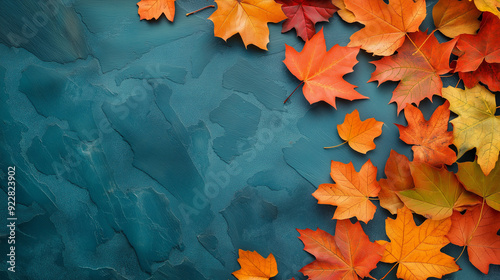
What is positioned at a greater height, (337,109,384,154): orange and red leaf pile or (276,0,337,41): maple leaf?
(276,0,337,41): maple leaf

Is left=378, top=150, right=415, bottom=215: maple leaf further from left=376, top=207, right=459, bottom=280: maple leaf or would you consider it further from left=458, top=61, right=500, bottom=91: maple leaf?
left=458, top=61, right=500, bottom=91: maple leaf

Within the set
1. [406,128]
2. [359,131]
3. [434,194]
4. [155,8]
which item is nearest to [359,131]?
[359,131]

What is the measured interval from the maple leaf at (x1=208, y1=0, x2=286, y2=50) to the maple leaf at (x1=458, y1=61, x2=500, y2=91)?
498 mm

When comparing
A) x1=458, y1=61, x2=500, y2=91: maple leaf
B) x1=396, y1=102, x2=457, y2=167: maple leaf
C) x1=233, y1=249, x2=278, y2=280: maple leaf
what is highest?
x1=458, y1=61, x2=500, y2=91: maple leaf

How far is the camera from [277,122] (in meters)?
0.83

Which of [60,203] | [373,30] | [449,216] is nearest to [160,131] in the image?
[60,203]

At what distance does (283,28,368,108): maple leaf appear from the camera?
32.0 inches

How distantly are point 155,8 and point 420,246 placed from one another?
891mm

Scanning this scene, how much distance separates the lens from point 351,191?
31.0 inches

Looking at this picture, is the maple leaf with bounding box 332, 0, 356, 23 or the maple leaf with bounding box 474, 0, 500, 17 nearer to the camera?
the maple leaf with bounding box 474, 0, 500, 17

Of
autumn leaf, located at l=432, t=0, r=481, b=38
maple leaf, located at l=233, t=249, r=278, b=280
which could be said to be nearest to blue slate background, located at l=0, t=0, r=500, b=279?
maple leaf, located at l=233, t=249, r=278, b=280

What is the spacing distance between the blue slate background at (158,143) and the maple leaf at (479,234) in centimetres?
5

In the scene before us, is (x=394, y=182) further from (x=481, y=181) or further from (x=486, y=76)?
(x=486, y=76)

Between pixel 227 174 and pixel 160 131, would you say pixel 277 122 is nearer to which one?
pixel 227 174
